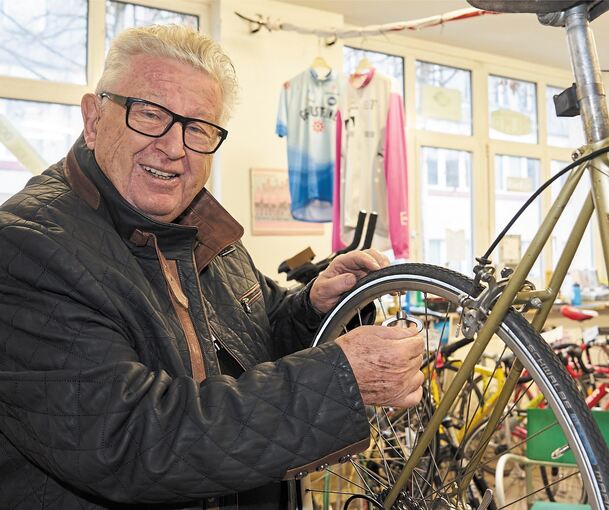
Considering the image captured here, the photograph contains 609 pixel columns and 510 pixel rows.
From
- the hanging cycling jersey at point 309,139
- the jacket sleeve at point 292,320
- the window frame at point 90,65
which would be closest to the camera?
the jacket sleeve at point 292,320

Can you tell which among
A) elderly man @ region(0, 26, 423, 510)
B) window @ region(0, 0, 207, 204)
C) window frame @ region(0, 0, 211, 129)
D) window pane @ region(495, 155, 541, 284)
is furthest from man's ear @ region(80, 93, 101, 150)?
window pane @ region(495, 155, 541, 284)

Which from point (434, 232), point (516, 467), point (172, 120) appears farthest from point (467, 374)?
point (434, 232)

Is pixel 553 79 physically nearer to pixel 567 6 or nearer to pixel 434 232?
pixel 434 232

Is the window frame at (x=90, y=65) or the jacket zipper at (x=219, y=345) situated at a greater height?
the window frame at (x=90, y=65)

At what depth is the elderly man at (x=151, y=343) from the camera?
0.82 m

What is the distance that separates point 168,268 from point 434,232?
409 cm

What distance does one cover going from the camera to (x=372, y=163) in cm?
362

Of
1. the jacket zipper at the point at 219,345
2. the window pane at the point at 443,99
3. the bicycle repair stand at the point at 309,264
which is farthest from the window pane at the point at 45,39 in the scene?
the jacket zipper at the point at 219,345

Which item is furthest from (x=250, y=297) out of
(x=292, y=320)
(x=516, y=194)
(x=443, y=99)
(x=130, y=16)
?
(x=516, y=194)

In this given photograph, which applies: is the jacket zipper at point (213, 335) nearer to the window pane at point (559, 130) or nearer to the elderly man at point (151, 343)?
the elderly man at point (151, 343)

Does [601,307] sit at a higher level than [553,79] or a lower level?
lower

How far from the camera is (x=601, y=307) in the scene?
4980mm

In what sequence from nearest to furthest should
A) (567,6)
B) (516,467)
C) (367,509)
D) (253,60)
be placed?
(567,6), (367,509), (516,467), (253,60)

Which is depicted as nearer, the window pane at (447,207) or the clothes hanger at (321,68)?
the clothes hanger at (321,68)
